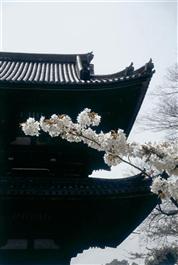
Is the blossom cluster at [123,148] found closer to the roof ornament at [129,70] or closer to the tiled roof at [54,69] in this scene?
the tiled roof at [54,69]

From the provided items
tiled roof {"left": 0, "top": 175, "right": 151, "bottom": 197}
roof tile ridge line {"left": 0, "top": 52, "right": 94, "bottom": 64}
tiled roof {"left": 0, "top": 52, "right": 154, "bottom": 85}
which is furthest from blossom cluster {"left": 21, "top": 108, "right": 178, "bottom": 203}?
roof tile ridge line {"left": 0, "top": 52, "right": 94, "bottom": 64}

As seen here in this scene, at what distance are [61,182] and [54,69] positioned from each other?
6.74m

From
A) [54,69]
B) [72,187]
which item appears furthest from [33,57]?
[72,187]

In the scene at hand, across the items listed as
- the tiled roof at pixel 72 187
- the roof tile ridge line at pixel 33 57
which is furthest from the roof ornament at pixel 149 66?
the roof tile ridge line at pixel 33 57

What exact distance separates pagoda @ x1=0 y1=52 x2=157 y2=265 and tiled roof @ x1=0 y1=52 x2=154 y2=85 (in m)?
0.14

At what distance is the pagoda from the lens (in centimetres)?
781

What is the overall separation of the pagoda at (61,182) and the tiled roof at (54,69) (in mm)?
137

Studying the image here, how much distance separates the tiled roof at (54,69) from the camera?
31.9ft

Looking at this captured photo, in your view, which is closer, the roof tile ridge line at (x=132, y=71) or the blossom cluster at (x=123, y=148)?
the blossom cluster at (x=123, y=148)

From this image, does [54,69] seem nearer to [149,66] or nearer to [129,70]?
[129,70]

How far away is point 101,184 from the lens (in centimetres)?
816

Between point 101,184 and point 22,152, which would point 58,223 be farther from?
point 22,152

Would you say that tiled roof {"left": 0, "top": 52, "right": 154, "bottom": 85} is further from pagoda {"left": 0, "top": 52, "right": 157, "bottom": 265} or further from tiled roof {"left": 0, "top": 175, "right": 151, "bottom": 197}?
tiled roof {"left": 0, "top": 175, "right": 151, "bottom": 197}

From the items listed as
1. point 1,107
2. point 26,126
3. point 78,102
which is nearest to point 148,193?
point 78,102
